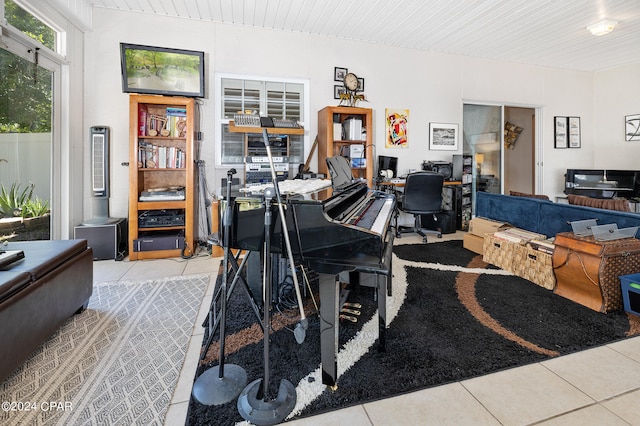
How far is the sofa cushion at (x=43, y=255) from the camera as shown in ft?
5.13

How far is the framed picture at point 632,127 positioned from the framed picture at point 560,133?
2.93 ft

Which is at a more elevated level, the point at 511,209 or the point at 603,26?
the point at 603,26

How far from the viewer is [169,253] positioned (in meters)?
3.57

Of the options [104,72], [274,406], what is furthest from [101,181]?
[274,406]

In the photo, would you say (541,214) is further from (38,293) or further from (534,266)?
(38,293)

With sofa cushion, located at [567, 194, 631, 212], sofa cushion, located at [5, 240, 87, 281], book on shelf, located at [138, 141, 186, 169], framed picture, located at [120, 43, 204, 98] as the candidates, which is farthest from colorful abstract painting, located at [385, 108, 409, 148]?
sofa cushion, located at [5, 240, 87, 281]

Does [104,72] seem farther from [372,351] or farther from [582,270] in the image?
[582,270]

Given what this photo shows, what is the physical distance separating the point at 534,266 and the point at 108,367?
3252mm

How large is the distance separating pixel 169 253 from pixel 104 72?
2381mm

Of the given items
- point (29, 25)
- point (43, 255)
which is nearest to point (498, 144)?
point (43, 255)

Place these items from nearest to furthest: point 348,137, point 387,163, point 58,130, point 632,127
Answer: point 58,130 → point 348,137 → point 387,163 → point 632,127

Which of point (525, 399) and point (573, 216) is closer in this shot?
point (525, 399)

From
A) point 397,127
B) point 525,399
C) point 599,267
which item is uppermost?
point 397,127

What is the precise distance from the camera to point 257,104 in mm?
4281
